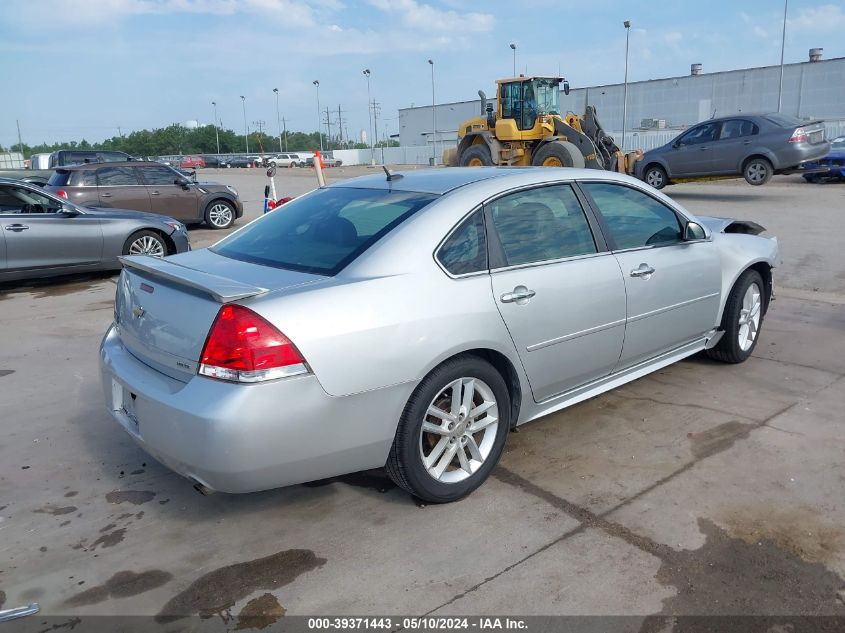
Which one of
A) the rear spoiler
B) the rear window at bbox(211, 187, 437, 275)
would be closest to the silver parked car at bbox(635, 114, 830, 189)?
the rear window at bbox(211, 187, 437, 275)

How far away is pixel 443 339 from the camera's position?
327 cm

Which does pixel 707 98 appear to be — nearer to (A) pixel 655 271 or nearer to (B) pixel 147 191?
(B) pixel 147 191

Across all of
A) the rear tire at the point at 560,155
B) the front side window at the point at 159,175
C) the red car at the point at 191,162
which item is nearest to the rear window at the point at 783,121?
the rear tire at the point at 560,155

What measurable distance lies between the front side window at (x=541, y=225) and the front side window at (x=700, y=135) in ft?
49.5

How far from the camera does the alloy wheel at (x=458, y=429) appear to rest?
3.40 metres

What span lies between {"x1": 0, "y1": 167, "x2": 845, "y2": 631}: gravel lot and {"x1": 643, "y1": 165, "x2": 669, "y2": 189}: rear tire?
47.6 ft

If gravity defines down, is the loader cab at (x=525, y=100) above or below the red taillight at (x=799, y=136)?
above

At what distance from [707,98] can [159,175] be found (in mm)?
50439

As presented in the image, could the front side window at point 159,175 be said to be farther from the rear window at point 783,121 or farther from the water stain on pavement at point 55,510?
the rear window at point 783,121

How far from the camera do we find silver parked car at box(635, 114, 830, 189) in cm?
1628

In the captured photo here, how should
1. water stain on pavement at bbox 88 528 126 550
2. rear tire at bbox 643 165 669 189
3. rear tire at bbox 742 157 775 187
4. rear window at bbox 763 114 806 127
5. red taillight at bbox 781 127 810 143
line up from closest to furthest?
water stain on pavement at bbox 88 528 126 550 < red taillight at bbox 781 127 810 143 < rear window at bbox 763 114 806 127 < rear tire at bbox 742 157 775 187 < rear tire at bbox 643 165 669 189

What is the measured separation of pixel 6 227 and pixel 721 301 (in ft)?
26.0

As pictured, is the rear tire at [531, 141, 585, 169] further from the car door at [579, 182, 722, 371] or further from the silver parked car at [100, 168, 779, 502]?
the silver parked car at [100, 168, 779, 502]

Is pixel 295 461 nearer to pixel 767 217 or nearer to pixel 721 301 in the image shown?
pixel 721 301
